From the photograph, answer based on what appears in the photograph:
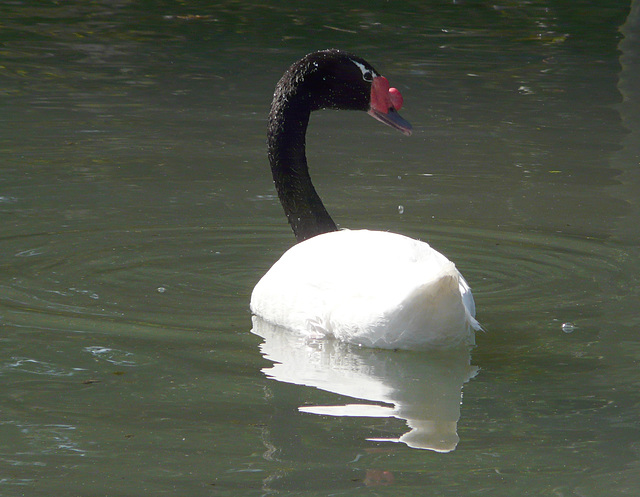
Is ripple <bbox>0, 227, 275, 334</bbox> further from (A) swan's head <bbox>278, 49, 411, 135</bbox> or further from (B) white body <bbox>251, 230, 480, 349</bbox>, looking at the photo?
(A) swan's head <bbox>278, 49, 411, 135</bbox>

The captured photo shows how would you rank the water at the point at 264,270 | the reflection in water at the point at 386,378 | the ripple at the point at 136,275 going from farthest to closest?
the ripple at the point at 136,275
the reflection in water at the point at 386,378
the water at the point at 264,270

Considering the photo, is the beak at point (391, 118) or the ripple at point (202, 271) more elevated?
the beak at point (391, 118)

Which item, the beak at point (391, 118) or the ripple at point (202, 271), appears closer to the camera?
the ripple at point (202, 271)

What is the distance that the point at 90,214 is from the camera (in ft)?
26.6

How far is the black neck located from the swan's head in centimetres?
11

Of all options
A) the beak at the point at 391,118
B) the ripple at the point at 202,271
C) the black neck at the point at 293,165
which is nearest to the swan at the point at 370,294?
the ripple at the point at 202,271

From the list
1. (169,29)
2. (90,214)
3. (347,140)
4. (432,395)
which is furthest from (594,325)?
(169,29)

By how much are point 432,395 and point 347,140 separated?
275 inches

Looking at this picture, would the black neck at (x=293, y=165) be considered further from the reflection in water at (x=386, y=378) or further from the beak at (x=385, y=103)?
the reflection in water at (x=386, y=378)

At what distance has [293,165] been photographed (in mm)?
6848

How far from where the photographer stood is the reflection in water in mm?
4395

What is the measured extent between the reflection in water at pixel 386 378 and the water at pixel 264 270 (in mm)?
14

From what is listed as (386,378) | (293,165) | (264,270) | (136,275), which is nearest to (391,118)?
(293,165)

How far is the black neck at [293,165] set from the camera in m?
6.73
